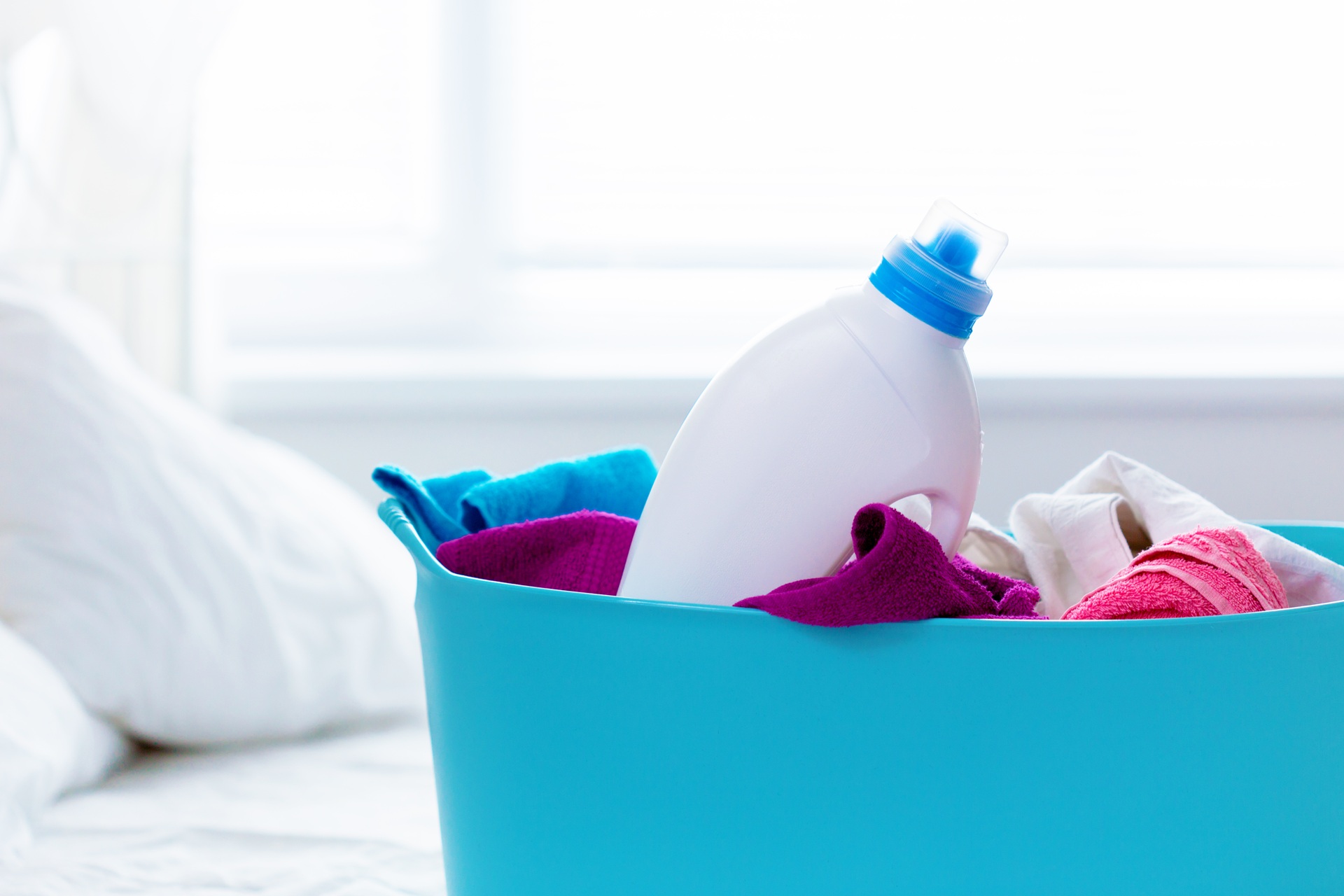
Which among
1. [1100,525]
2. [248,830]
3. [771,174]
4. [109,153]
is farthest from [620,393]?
[1100,525]

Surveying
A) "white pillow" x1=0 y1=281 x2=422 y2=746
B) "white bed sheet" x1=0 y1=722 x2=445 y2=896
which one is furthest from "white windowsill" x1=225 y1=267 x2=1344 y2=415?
"white bed sheet" x1=0 y1=722 x2=445 y2=896

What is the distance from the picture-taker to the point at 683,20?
47.7 inches

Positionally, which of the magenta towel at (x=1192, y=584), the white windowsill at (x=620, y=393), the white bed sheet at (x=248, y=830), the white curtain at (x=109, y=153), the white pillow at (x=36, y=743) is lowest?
the white bed sheet at (x=248, y=830)

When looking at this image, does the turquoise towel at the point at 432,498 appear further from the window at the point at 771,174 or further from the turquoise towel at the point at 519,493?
the window at the point at 771,174

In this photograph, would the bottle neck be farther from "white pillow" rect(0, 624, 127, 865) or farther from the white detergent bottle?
"white pillow" rect(0, 624, 127, 865)

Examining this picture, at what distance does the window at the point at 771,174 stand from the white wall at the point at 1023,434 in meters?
0.13

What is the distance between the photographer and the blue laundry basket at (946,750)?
0.80 ft

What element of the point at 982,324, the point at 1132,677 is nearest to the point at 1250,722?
the point at 1132,677

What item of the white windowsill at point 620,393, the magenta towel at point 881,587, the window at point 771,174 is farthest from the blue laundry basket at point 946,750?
the window at point 771,174

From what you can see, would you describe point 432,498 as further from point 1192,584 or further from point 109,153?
point 109,153

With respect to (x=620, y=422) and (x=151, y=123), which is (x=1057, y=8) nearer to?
(x=620, y=422)

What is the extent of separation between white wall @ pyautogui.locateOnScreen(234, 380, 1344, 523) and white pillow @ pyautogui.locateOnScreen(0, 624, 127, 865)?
0.49 meters

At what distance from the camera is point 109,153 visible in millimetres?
986

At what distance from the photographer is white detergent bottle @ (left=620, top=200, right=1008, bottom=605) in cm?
29
